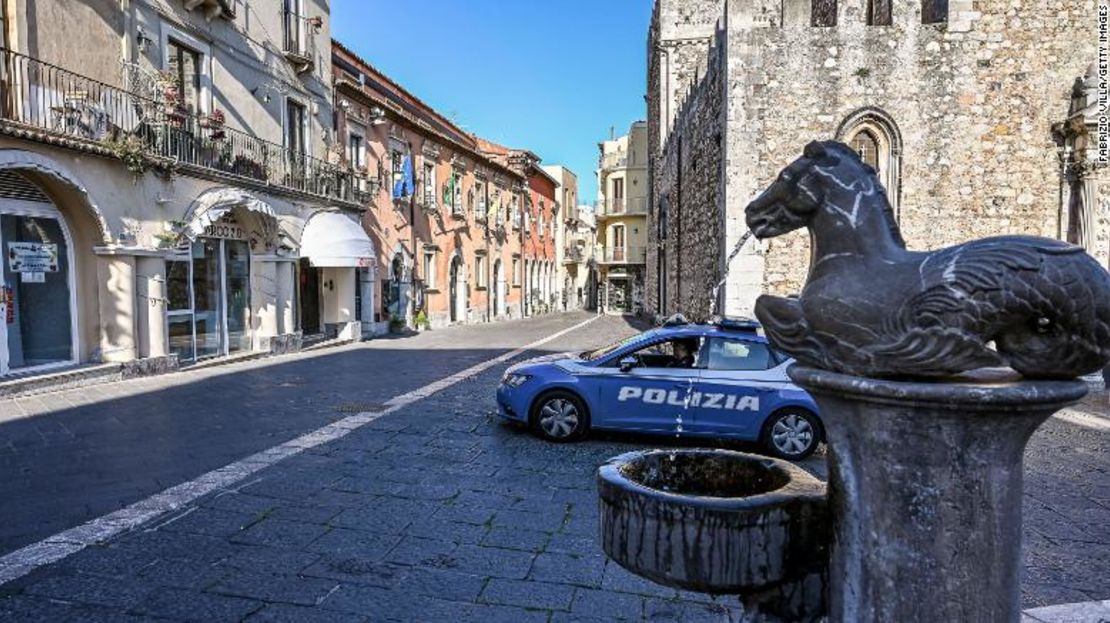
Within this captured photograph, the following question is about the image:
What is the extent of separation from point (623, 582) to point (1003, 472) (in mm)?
2571

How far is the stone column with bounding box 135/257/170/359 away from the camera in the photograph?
12.2 meters

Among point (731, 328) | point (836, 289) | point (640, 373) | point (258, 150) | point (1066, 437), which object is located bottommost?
point (1066, 437)

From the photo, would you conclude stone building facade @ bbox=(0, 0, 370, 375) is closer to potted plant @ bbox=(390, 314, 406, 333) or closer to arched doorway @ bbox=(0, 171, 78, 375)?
arched doorway @ bbox=(0, 171, 78, 375)

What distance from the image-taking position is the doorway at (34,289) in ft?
33.7

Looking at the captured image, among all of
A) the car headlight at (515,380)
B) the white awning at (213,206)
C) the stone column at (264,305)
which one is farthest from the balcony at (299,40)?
the car headlight at (515,380)

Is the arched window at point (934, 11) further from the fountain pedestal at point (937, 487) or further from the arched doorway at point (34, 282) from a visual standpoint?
the arched doorway at point (34, 282)

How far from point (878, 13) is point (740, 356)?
8.91 metres

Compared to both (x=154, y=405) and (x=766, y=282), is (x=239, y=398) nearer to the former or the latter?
(x=154, y=405)

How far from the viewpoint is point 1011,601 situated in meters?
1.74

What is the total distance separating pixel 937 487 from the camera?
1664mm

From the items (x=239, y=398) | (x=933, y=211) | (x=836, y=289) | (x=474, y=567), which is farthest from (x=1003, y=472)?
(x=933, y=211)

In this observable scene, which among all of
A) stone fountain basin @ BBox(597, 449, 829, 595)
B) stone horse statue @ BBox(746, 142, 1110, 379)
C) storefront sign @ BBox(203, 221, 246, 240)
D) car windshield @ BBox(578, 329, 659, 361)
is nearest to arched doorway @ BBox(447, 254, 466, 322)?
storefront sign @ BBox(203, 221, 246, 240)

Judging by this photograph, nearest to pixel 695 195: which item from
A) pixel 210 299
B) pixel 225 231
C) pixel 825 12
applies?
pixel 825 12

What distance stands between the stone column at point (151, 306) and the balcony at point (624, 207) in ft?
118
